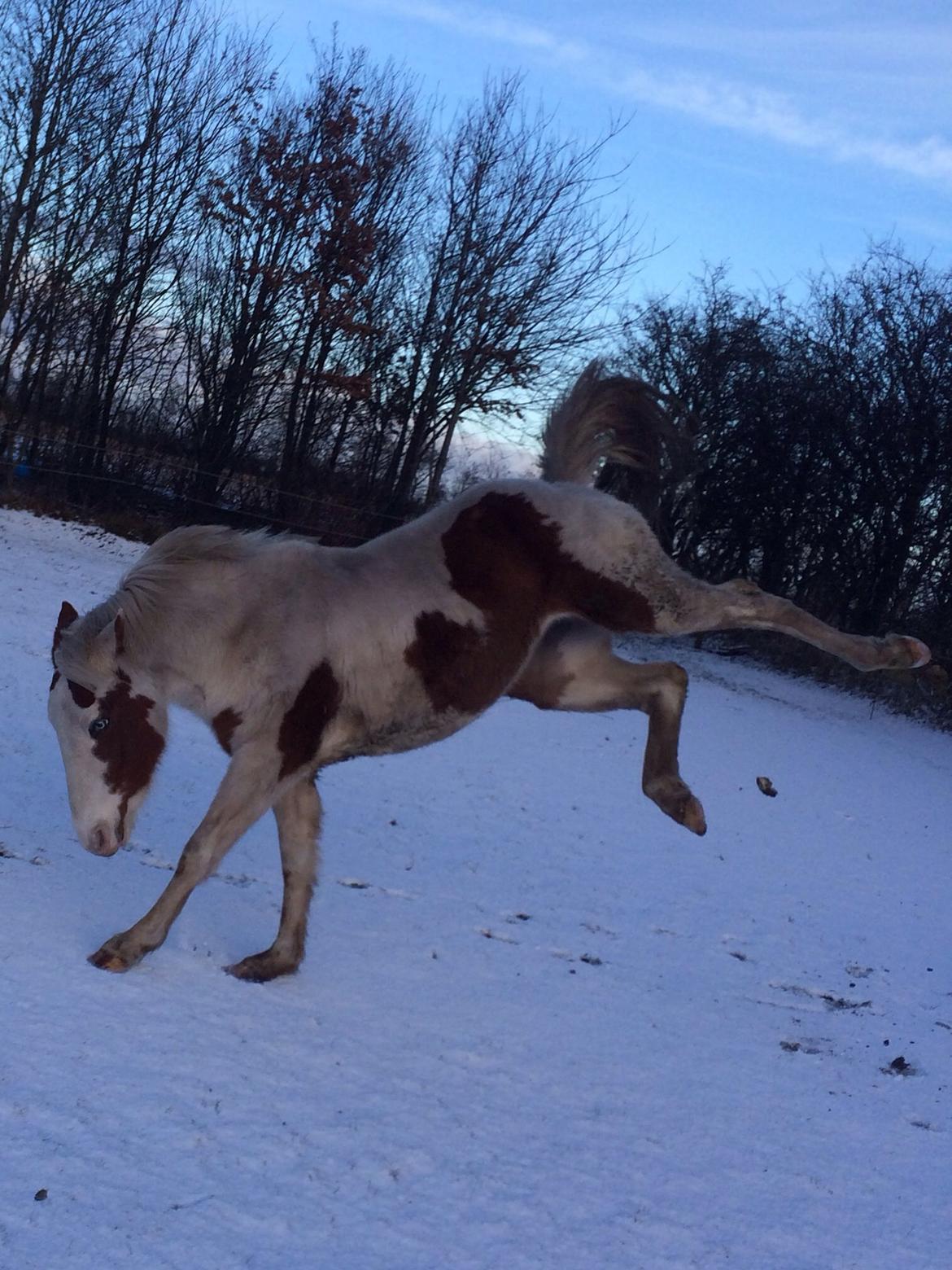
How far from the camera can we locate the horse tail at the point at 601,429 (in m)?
5.01

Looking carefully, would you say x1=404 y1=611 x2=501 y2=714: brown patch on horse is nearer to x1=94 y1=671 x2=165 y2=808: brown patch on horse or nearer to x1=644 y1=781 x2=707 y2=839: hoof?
x1=644 y1=781 x2=707 y2=839: hoof

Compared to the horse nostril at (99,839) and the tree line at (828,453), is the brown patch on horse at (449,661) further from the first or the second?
the tree line at (828,453)

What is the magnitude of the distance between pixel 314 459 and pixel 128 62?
23.8 feet

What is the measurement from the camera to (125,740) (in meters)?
3.99

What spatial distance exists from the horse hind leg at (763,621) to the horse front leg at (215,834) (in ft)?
5.49

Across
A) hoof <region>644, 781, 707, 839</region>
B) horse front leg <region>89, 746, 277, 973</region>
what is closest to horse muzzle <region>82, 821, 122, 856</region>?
horse front leg <region>89, 746, 277, 973</region>

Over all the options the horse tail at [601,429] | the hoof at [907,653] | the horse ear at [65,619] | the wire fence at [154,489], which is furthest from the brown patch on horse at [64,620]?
the wire fence at [154,489]

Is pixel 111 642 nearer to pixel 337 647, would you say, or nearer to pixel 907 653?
pixel 337 647

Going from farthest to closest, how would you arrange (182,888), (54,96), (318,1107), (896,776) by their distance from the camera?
(54,96), (896,776), (182,888), (318,1107)

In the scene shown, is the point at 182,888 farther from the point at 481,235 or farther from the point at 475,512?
the point at 481,235

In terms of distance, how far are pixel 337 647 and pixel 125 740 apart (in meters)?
0.81

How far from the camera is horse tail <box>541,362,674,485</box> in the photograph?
16.4 ft

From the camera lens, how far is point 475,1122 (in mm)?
3271

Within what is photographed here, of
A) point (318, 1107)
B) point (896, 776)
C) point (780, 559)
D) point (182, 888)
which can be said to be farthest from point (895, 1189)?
point (780, 559)
